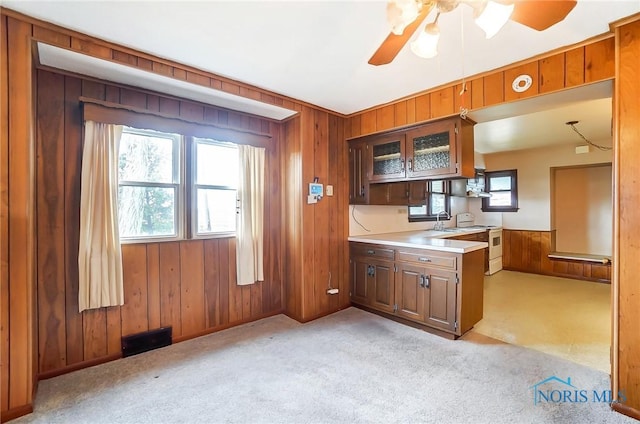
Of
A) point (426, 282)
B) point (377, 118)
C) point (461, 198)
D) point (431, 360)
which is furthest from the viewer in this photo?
point (461, 198)

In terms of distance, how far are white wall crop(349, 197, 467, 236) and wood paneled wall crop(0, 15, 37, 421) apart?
3.00 m

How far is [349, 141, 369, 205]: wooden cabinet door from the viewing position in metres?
3.68

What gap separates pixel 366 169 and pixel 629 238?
2374 millimetres

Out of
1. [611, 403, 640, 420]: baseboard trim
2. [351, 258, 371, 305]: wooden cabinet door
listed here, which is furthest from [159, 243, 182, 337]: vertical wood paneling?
[611, 403, 640, 420]: baseboard trim

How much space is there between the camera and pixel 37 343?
6.94 ft

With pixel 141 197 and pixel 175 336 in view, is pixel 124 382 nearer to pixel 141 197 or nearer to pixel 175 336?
pixel 175 336

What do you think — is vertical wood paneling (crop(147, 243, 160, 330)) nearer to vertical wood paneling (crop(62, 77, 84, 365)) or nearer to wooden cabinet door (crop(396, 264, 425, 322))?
vertical wood paneling (crop(62, 77, 84, 365))

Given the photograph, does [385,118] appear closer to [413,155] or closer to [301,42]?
[413,155]

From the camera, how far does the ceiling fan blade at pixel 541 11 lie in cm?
122

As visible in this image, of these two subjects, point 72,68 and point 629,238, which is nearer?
point 629,238

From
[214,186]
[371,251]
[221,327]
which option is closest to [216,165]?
[214,186]

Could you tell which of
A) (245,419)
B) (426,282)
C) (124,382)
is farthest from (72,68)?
(426,282)

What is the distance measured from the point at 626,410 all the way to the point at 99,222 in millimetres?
3786

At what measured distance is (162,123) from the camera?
8.52 ft
